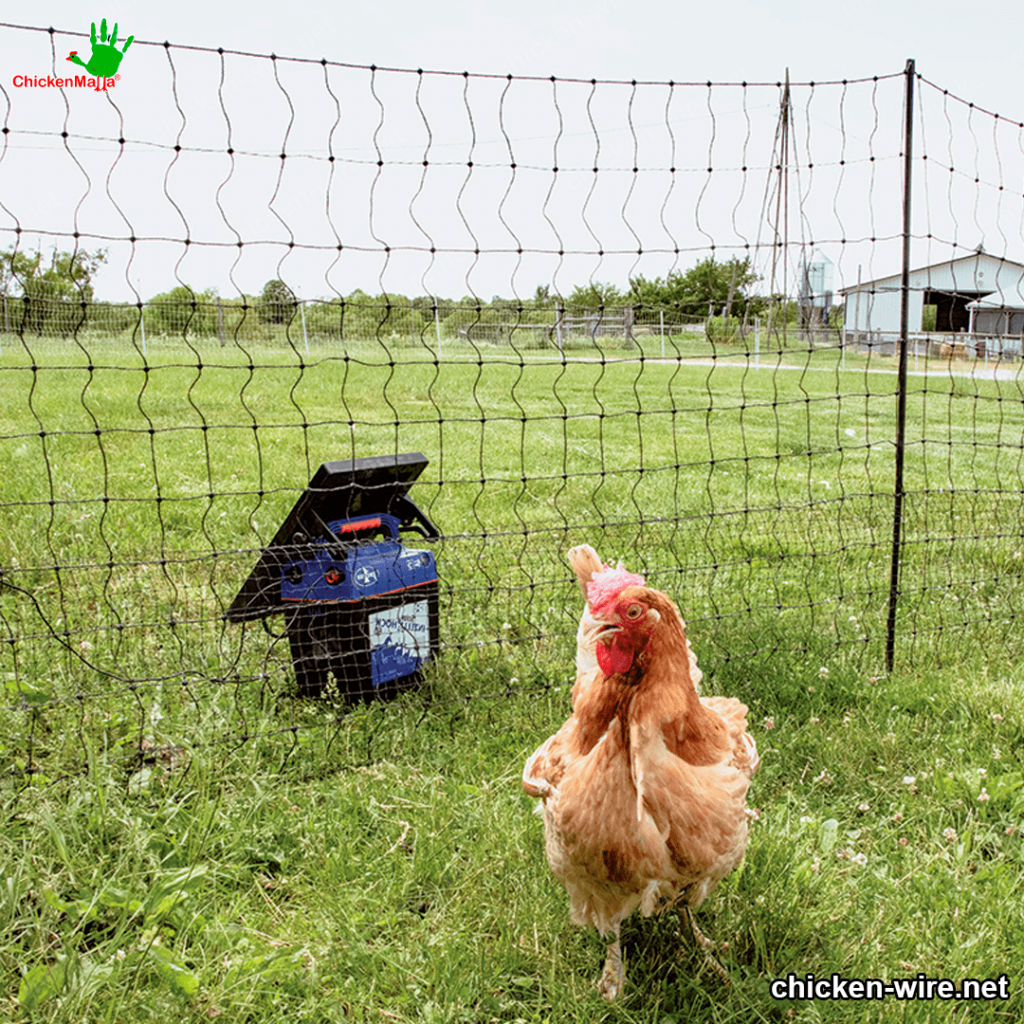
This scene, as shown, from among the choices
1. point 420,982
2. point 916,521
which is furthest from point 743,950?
point 916,521

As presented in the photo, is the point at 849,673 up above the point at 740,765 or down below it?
below

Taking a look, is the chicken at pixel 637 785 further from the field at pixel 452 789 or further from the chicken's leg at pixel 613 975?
the field at pixel 452 789

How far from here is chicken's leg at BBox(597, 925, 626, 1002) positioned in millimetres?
1996

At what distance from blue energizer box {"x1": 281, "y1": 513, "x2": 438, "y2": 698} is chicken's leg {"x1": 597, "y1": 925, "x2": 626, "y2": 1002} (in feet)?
4.52

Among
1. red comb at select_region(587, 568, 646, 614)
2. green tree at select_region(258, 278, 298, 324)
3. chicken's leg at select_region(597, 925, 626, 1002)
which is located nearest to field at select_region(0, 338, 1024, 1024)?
chicken's leg at select_region(597, 925, 626, 1002)

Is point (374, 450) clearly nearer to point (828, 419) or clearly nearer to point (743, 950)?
point (743, 950)

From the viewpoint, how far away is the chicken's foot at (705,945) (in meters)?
2.05

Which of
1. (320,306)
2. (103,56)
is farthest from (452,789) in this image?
(320,306)

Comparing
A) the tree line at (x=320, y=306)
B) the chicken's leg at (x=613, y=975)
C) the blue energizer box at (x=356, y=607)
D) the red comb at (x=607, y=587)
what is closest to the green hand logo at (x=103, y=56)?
the tree line at (x=320, y=306)

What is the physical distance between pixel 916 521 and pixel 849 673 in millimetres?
2237

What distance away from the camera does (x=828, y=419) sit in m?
11.2

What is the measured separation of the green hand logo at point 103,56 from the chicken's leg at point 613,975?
2.84 m

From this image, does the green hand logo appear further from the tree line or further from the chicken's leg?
the chicken's leg

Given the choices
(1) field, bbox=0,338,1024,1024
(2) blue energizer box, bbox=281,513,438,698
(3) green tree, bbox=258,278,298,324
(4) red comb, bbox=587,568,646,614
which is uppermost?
(3) green tree, bbox=258,278,298,324
